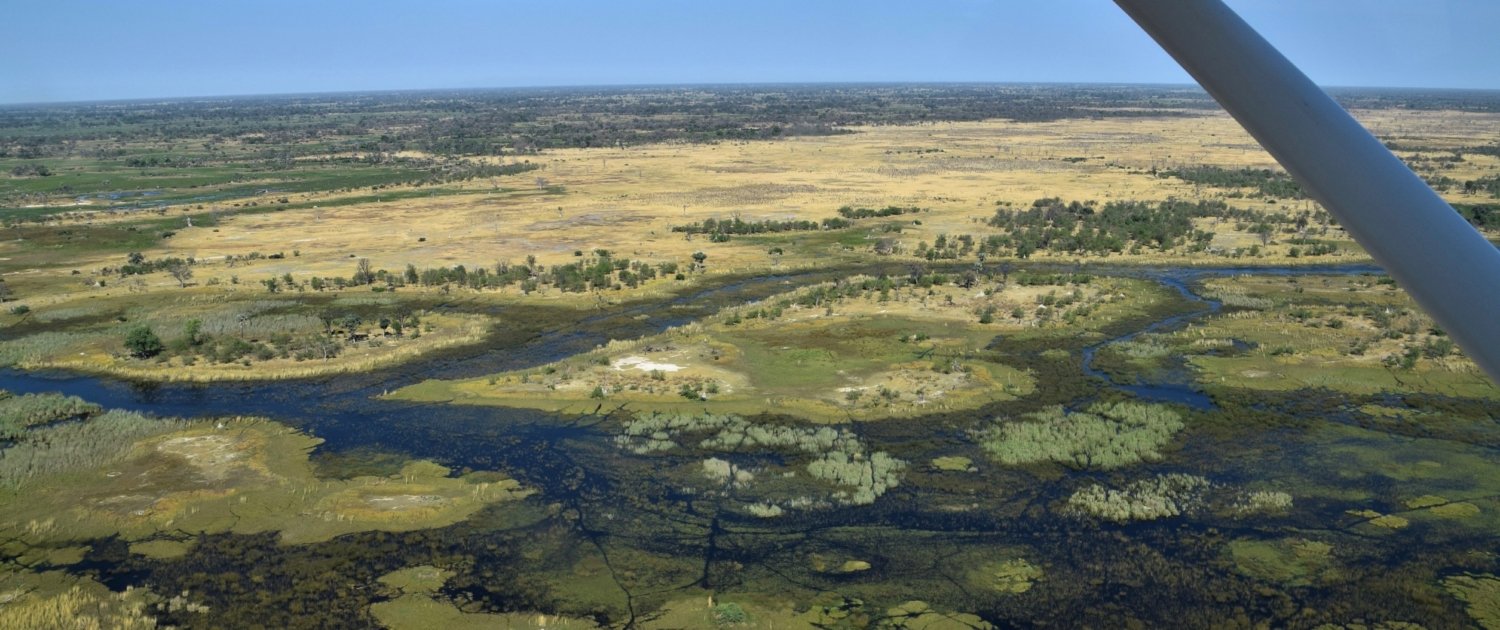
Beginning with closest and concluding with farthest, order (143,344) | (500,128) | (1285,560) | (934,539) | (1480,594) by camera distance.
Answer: (1480,594) → (1285,560) → (934,539) → (143,344) → (500,128)

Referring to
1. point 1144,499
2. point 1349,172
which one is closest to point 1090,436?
point 1144,499

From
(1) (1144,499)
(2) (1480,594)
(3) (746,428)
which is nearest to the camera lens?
(2) (1480,594)

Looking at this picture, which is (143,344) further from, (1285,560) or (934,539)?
(1285,560)

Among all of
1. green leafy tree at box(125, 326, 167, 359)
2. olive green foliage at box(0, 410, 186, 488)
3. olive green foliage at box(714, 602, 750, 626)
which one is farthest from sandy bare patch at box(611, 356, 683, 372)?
green leafy tree at box(125, 326, 167, 359)

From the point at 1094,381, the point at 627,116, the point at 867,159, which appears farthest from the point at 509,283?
the point at 627,116

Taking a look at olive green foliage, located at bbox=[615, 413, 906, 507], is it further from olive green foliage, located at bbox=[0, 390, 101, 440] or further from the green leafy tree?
the green leafy tree

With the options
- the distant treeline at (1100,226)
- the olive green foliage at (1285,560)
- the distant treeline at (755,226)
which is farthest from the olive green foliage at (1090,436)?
the distant treeline at (755,226)
